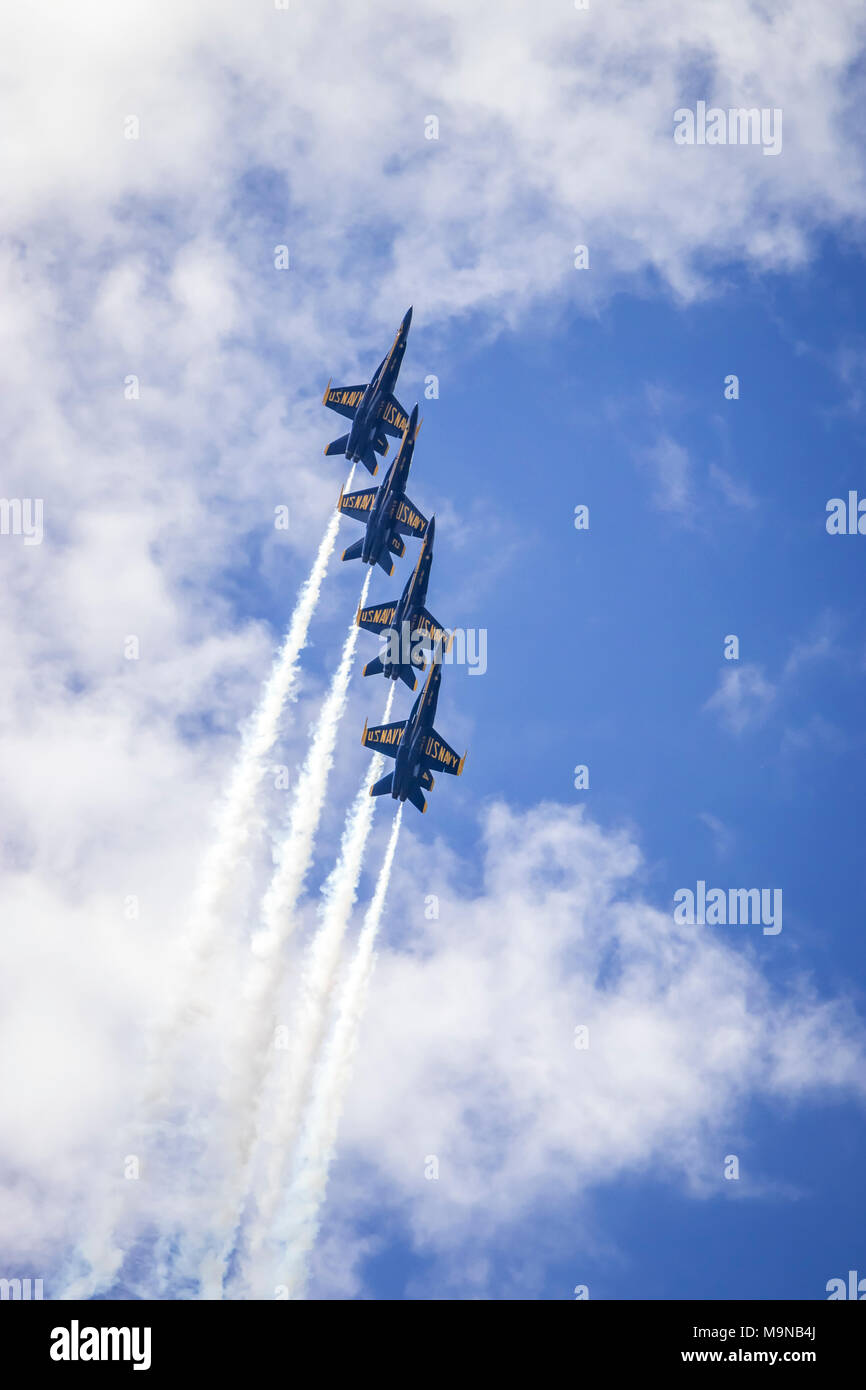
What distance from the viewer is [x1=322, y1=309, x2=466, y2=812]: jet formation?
99.4 metres

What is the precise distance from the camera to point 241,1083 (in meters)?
86.2

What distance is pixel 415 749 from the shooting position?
3905 inches

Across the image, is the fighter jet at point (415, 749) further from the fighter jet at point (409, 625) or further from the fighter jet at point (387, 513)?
the fighter jet at point (387, 513)

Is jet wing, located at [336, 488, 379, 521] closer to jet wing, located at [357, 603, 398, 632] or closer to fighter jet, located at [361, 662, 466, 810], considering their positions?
jet wing, located at [357, 603, 398, 632]

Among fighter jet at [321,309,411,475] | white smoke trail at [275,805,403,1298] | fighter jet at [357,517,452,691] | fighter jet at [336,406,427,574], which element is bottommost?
white smoke trail at [275,805,403,1298]

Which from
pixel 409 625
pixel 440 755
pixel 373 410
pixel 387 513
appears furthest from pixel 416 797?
pixel 373 410

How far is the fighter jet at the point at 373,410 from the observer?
106 metres

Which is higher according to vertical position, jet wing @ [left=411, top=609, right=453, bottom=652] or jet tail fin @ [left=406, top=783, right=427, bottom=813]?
jet wing @ [left=411, top=609, right=453, bottom=652]

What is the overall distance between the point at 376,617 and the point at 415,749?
12038 millimetres

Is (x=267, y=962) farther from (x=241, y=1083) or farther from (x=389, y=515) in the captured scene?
(x=389, y=515)

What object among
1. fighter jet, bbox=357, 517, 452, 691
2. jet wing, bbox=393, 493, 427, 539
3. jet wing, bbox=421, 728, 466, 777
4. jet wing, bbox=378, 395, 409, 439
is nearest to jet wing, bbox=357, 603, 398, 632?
fighter jet, bbox=357, 517, 452, 691
